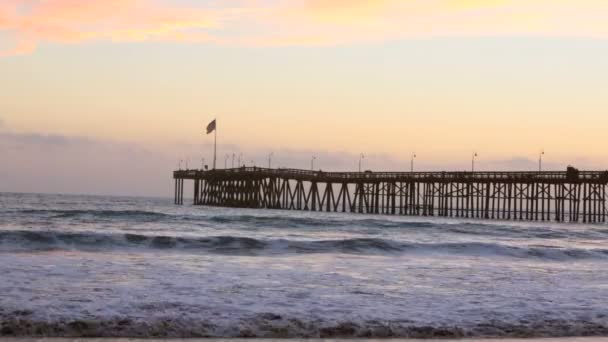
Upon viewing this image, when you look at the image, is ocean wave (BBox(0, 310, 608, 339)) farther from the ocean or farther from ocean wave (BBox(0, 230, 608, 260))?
ocean wave (BBox(0, 230, 608, 260))

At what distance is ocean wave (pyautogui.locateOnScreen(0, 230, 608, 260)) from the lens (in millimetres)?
22203

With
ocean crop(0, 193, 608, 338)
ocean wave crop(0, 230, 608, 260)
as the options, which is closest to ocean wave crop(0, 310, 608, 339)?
ocean crop(0, 193, 608, 338)

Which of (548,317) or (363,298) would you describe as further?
(363,298)

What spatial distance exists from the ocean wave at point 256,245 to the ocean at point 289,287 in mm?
55

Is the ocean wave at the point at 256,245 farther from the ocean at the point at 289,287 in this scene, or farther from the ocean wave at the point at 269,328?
the ocean wave at the point at 269,328

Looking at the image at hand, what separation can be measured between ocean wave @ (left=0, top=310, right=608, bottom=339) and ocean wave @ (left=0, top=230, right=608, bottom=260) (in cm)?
1137

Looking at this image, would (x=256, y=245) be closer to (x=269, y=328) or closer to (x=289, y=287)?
(x=289, y=287)

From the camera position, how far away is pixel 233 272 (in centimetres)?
1573

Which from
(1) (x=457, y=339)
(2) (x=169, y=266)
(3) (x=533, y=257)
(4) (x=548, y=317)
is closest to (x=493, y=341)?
(1) (x=457, y=339)

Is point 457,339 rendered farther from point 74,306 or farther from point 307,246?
point 307,246

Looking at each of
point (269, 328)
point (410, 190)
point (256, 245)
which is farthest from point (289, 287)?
point (410, 190)

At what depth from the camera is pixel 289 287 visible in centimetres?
1334

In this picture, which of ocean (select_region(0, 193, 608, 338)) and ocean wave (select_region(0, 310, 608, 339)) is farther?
ocean (select_region(0, 193, 608, 338))

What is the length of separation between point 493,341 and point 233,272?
7.19m
